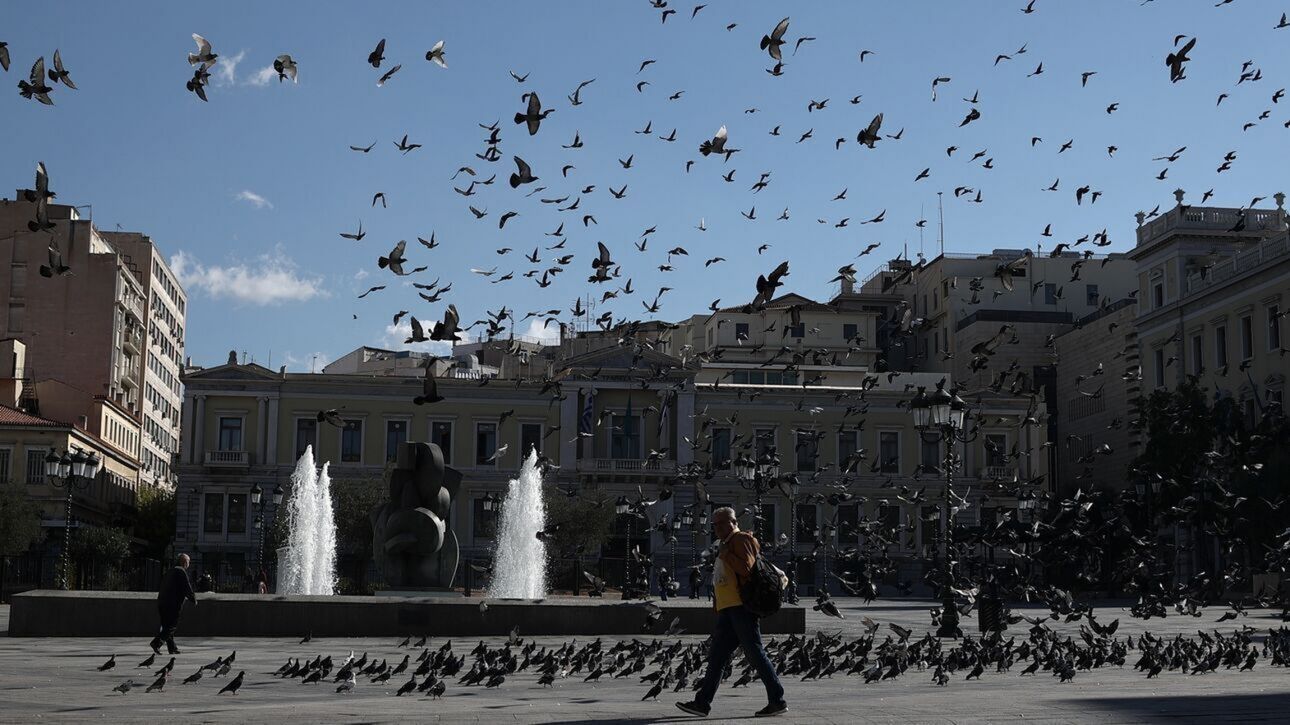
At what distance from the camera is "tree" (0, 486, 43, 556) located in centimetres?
5062

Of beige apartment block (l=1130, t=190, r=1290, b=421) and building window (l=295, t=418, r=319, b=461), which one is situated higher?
beige apartment block (l=1130, t=190, r=1290, b=421)

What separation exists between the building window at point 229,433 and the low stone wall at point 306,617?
4615 centimetres

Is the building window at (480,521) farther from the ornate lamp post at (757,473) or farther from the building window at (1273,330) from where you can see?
the ornate lamp post at (757,473)

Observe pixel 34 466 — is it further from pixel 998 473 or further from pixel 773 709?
pixel 773 709

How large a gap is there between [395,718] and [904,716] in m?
3.21

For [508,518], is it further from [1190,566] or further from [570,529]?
[1190,566]

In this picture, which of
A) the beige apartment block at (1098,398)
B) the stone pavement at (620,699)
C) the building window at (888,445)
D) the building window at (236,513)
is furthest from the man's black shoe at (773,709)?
the building window at (888,445)

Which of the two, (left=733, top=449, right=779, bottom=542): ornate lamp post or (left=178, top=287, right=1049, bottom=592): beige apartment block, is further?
(left=178, top=287, right=1049, bottom=592): beige apartment block

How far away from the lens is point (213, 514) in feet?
214

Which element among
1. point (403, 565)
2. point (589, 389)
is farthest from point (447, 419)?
point (403, 565)

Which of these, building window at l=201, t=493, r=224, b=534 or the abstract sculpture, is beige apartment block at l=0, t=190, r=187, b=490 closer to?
building window at l=201, t=493, r=224, b=534

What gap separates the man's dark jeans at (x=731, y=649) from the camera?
9.80m

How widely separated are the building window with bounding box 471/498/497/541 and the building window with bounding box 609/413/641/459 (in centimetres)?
609

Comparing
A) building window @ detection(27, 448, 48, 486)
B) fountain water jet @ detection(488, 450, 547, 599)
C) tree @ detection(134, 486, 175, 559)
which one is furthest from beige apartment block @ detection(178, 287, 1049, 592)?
tree @ detection(134, 486, 175, 559)
